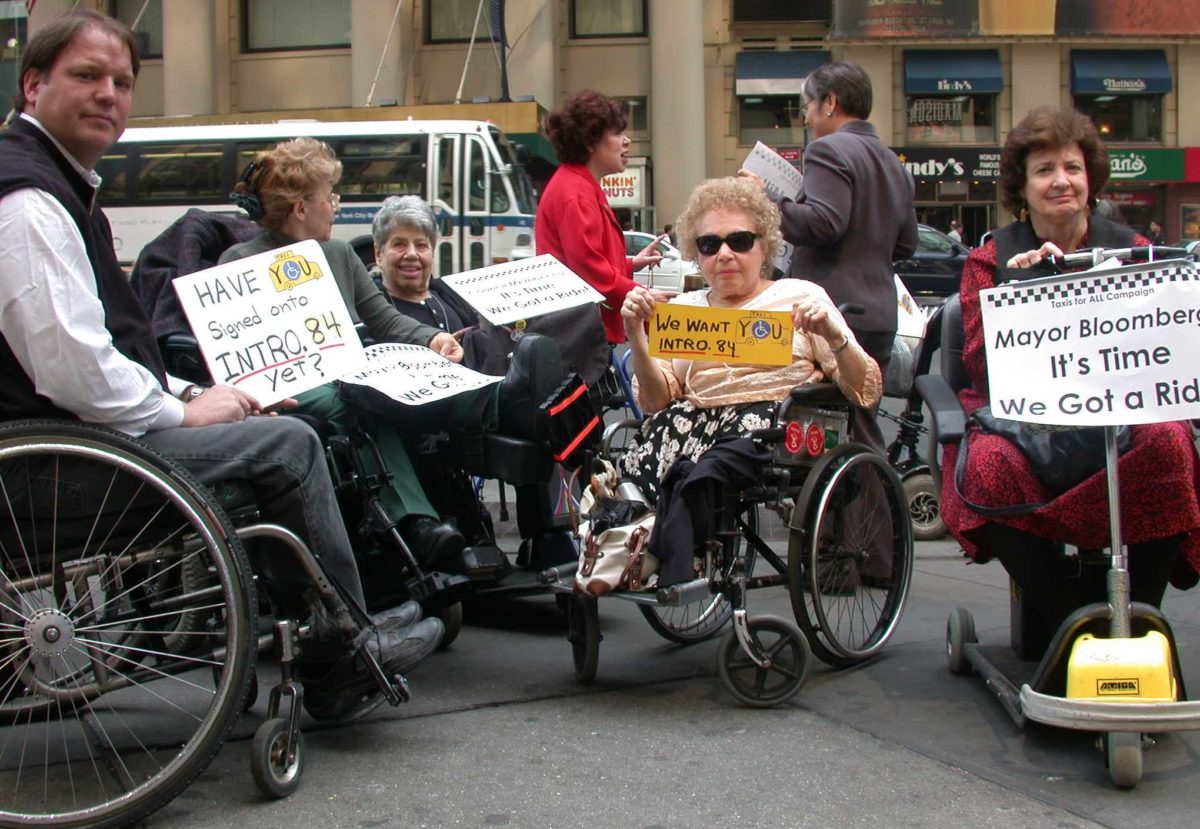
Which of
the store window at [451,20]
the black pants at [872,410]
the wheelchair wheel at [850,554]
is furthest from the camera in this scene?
the store window at [451,20]

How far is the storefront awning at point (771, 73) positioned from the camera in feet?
98.1

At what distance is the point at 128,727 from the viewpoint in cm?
377

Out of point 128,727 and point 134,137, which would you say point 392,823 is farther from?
point 134,137

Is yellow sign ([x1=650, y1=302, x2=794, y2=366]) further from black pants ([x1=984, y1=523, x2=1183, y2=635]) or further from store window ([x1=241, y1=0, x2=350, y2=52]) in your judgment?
store window ([x1=241, y1=0, x2=350, y2=52])

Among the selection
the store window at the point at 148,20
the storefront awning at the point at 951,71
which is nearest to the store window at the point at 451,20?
the store window at the point at 148,20

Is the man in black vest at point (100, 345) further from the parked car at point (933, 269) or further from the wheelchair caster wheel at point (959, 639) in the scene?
the parked car at point (933, 269)

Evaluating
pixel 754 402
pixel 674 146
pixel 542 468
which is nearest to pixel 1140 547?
pixel 754 402

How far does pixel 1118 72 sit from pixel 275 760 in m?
30.3

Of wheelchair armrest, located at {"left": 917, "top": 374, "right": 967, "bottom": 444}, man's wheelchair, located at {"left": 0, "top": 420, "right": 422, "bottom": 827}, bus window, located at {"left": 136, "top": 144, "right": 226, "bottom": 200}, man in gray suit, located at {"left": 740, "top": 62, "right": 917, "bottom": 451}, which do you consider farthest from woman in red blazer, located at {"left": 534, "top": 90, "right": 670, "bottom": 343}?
bus window, located at {"left": 136, "top": 144, "right": 226, "bottom": 200}

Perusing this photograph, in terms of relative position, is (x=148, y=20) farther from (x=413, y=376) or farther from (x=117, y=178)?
(x=413, y=376)

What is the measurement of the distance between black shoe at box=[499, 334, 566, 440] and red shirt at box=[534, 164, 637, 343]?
4.15ft

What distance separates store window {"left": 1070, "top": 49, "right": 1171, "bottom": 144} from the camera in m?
29.7

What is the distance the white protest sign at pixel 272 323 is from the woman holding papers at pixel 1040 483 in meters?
1.79

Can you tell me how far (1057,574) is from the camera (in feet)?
12.6
